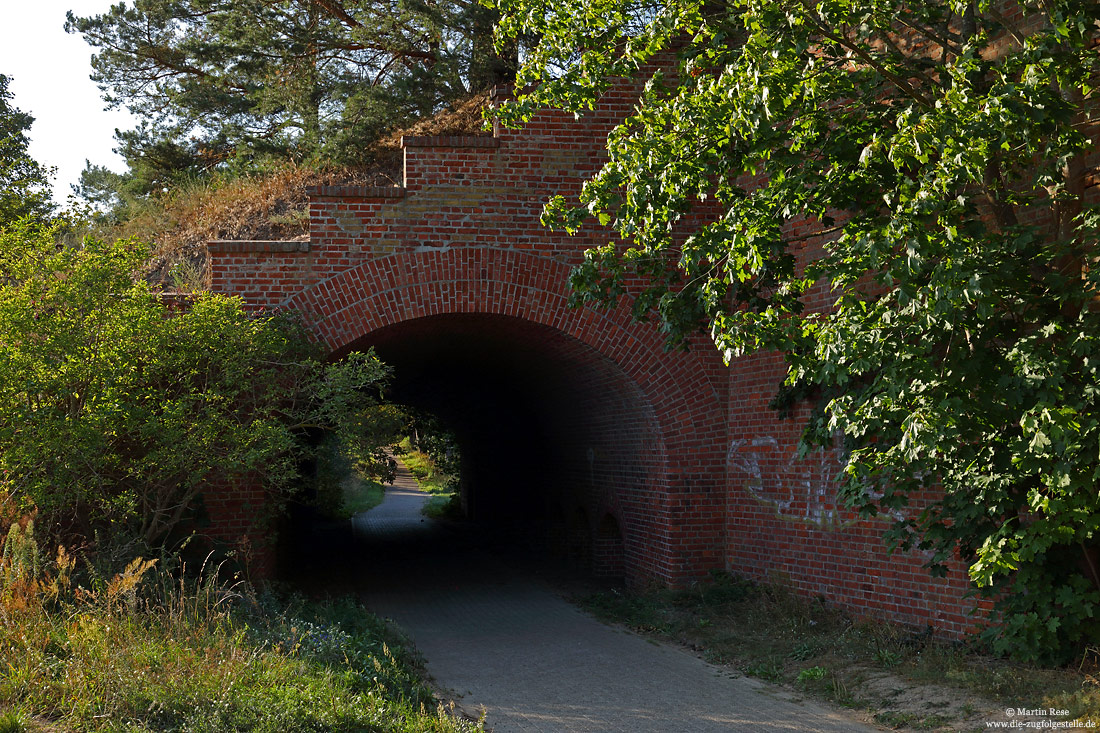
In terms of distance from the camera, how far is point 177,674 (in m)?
5.62

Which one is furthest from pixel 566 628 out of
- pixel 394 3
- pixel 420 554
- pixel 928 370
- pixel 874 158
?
pixel 394 3

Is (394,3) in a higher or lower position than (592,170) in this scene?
higher

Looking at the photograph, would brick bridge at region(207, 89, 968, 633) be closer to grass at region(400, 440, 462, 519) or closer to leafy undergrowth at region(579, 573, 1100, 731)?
leafy undergrowth at region(579, 573, 1100, 731)

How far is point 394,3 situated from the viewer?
636 inches

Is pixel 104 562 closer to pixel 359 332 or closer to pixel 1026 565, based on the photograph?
pixel 359 332

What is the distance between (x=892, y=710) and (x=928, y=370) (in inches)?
101

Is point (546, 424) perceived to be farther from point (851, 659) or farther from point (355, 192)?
point (851, 659)

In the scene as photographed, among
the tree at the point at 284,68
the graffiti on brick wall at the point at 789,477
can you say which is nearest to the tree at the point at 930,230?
the graffiti on brick wall at the point at 789,477

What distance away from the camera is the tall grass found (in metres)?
5.22

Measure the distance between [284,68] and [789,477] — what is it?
12.8 m

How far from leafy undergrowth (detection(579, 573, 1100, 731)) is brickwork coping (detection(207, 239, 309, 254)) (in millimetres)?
5788

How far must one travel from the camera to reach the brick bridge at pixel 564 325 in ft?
33.2

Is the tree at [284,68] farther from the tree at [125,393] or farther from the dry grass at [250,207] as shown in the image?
the tree at [125,393]

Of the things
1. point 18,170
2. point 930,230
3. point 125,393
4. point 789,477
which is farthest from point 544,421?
point 18,170
